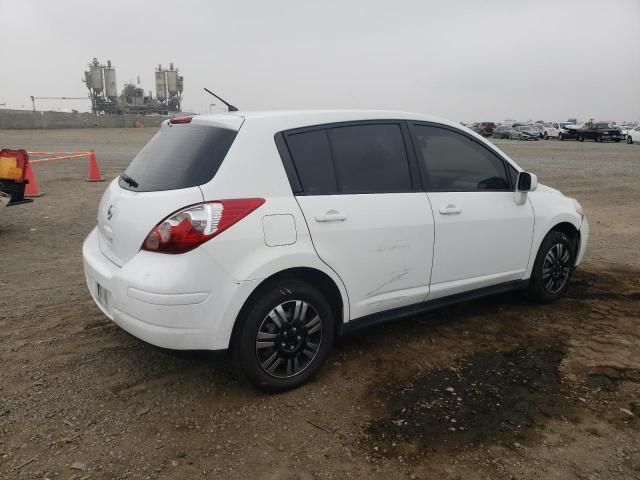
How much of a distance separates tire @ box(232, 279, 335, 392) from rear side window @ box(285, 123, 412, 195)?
650mm

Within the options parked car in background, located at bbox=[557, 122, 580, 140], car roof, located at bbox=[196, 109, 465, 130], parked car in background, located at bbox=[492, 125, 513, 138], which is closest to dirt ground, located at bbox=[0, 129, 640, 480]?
car roof, located at bbox=[196, 109, 465, 130]

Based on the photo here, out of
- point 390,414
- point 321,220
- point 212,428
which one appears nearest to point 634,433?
point 390,414

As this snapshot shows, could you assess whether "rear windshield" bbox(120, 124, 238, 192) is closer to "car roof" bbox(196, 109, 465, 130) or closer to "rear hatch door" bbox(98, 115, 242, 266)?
"rear hatch door" bbox(98, 115, 242, 266)

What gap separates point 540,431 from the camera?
287cm

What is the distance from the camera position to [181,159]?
3180 mm

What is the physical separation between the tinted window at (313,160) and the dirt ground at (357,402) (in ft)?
3.86

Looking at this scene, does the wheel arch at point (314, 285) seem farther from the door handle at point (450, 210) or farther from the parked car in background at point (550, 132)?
the parked car in background at point (550, 132)

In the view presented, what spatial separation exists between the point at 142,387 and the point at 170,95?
67.4 metres

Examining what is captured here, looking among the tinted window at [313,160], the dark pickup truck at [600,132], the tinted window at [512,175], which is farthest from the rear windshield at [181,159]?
the dark pickup truck at [600,132]

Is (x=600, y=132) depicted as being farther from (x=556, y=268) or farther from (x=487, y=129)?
(x=556, y=268)

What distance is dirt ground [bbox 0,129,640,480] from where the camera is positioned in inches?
103

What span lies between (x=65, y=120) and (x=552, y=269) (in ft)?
174

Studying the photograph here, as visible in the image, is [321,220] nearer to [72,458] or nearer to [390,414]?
[390,414]

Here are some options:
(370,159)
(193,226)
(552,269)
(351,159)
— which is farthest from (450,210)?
(193,226)
